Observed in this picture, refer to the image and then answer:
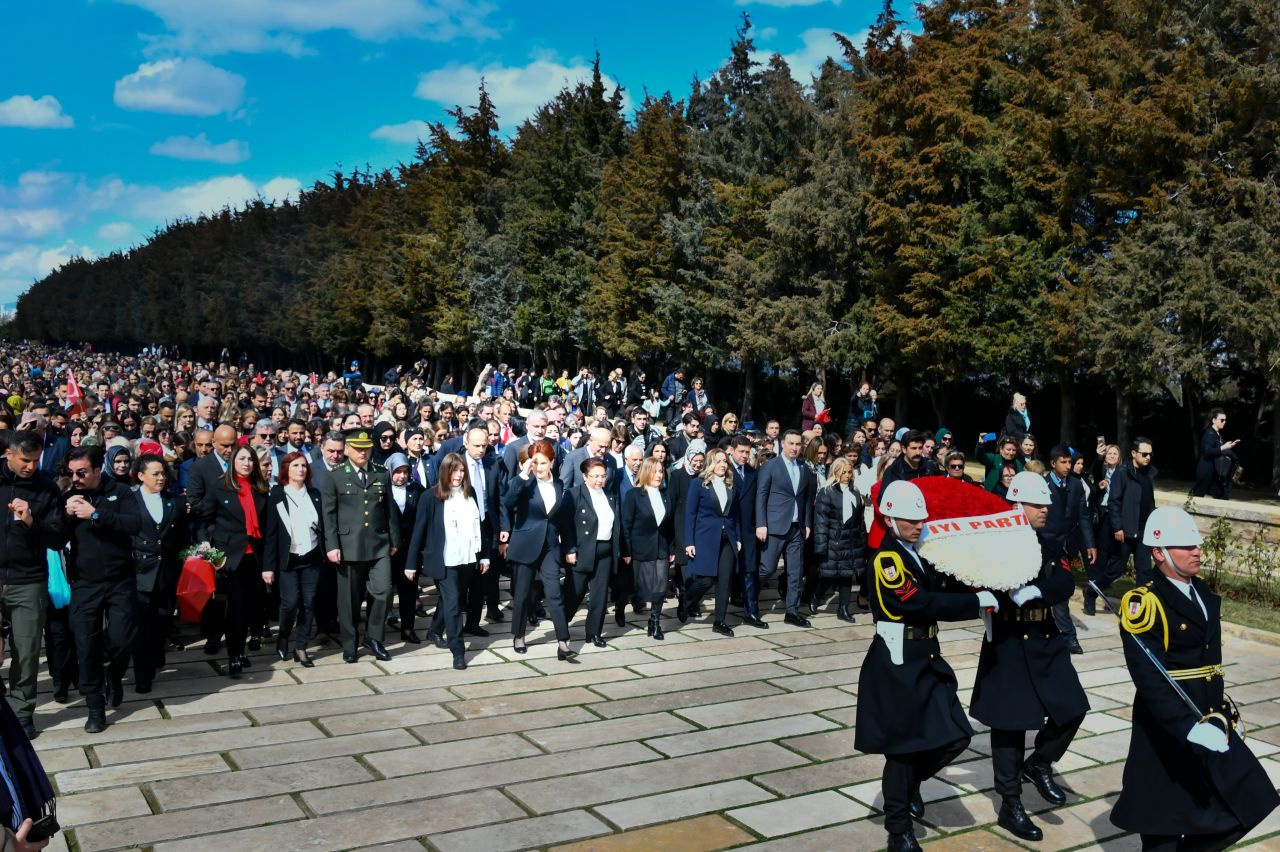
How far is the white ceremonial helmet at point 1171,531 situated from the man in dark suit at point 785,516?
19.5 ft

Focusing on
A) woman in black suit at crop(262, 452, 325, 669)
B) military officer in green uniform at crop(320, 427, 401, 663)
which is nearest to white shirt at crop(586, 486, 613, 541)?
military officer in green uniform at crop(320, 427, 401, 663)

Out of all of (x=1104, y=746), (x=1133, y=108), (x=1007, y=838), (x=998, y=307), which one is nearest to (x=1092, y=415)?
(x=998, y=307)

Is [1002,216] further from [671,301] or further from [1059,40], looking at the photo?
[671,301]

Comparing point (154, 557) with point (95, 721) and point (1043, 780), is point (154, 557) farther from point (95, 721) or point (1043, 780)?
point (1043, 780)

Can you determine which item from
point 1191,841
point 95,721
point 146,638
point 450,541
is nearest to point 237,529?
point 146,638

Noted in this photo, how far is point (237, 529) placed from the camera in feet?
29.4

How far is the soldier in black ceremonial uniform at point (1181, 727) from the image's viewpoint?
15.8 feet

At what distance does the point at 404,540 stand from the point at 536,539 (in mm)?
1540

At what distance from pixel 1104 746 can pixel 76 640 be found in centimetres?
687

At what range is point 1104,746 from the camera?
24.8ft

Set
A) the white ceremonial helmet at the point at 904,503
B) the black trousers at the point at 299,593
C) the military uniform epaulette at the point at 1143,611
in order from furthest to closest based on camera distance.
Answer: the black trousers at the point at 299,593
the white ceremonial helmet at the point at 904,503
the military uniform epaulette at the point at 1143,611

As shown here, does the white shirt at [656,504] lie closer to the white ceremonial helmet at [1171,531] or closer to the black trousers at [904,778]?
the black trousers at [904,778]

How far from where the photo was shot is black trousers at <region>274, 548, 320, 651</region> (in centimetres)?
909

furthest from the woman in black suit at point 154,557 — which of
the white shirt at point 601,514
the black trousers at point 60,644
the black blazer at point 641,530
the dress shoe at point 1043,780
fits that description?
the dress shoe at point 1043,780
